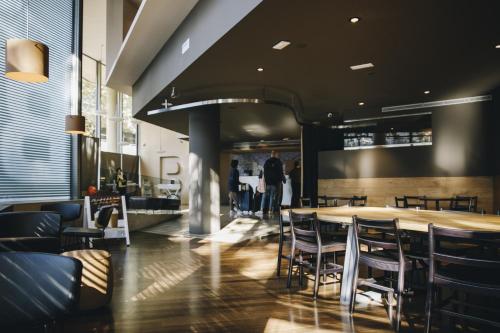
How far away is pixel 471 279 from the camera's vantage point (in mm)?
2447

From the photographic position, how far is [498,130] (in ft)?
22.5

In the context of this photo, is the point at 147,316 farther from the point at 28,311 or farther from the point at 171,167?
the point at 171,167

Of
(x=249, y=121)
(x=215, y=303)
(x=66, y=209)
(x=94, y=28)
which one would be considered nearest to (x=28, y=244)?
(x=215, y=303)

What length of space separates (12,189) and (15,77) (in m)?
2.42

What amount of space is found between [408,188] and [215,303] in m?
6.21

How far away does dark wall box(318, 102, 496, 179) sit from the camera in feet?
23.6

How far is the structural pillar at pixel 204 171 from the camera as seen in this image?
25.5ft

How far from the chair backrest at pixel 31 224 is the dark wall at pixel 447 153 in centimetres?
699

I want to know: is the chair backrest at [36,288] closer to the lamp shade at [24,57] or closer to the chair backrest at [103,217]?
the lamp shade at [24,57]

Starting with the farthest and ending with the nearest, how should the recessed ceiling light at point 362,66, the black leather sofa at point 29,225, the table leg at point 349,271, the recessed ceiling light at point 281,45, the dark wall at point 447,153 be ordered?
the dark wall at point 447,153, the recessed ceiling light at point 362,66, the recessed ceiling light at point 281,45, the black leather sofa at point 29,225, the table leg at point 349,271

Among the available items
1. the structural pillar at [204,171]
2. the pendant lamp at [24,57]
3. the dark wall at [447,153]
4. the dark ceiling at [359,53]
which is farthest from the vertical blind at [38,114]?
the dark wall at [447,153]

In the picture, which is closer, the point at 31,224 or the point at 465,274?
the point at 465,274

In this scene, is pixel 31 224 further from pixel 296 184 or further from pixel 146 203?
pixel 296 184

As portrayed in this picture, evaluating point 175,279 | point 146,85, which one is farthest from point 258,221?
point 175,279
